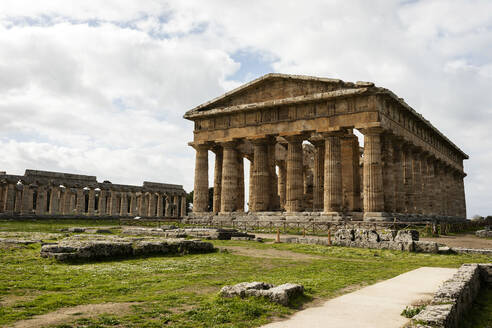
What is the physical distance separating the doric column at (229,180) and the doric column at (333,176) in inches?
371

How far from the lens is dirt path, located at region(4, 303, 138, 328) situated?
17.7 ft

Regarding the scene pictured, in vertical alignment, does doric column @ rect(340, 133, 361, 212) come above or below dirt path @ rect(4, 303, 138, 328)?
above

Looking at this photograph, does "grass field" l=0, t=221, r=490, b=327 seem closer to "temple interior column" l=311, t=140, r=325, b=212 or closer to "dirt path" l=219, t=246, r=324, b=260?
"dirt path" l=219, t=246, r=324, b=260

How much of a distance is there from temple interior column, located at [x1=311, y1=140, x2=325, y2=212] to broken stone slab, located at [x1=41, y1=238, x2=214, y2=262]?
2323 centimetres

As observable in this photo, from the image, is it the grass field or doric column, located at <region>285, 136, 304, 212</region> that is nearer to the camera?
the grass field

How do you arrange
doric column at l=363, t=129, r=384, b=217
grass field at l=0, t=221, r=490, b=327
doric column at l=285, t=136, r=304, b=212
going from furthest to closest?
doric column at l=285, t=136, r=304, b=212 → doric column at l=363, t=129, r=384, b=217 → grass field at l=0, t=221, r=490, b=327

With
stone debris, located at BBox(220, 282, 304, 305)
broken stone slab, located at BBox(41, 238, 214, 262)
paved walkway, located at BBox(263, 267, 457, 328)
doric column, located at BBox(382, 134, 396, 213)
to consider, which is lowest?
paved walkway, located at BBox(263, 267, 457, 328)

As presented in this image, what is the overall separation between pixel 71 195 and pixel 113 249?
4345 cm

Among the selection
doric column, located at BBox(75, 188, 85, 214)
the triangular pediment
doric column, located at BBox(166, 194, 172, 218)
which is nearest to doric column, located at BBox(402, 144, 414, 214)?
the triangular pediment

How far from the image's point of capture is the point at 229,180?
37781mm

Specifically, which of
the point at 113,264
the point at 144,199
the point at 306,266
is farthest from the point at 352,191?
the point at 144,199

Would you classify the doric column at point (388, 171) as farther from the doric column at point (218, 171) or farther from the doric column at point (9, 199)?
the doric column at point (9, 199)

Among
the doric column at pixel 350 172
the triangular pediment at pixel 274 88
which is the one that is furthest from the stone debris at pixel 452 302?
the doric column at pixel 350 172

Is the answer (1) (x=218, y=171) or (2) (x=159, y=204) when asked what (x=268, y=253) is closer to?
(1) (x=218, y=171)
